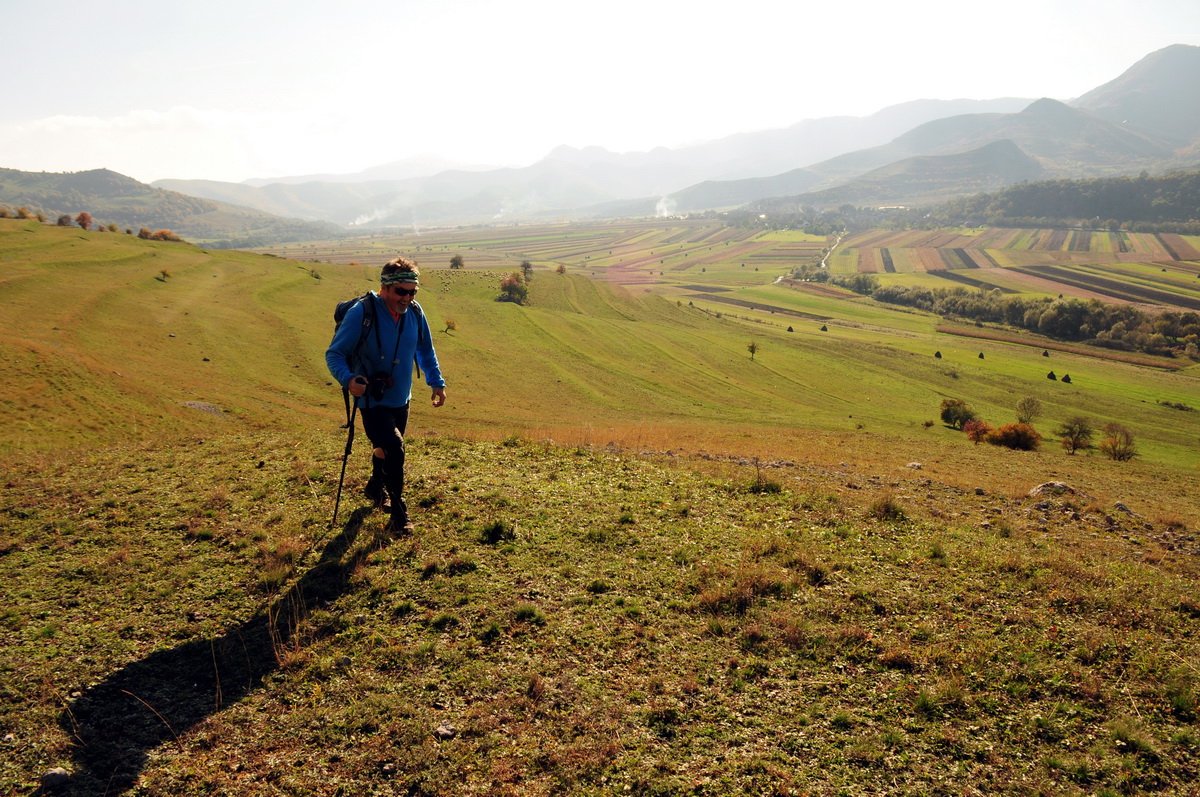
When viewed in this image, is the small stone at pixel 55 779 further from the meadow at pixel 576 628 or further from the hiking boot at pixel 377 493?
the hiking boot at pixel 377 493

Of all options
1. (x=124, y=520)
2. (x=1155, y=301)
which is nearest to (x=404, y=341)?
(x=124, y=520)

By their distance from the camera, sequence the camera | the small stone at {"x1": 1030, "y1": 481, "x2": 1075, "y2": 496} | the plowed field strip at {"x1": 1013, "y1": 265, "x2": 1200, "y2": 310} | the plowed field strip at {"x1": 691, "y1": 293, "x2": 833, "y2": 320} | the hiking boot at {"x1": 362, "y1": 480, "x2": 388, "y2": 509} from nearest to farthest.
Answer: the camera, the hiking boot at {"x1": 362, "y1": 480, "x2": 388, "y2": 509}, the small stone at {"x1": 1030, "y1": 481, "x2": 1075, "y2": 496}, the plowed field strip at {"x1": 1013, "y1": 265, "x2": 1200, "y2": 310}, the plowed field strip at {"x1": 691, "y1": 293, "x2": 833, "y2": 320}

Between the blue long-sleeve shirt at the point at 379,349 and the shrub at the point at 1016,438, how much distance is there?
47575 mm

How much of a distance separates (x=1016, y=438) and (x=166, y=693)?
2068 inches

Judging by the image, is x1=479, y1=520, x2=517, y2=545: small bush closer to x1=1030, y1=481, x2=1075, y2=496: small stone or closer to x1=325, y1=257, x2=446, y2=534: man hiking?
x1=325, y1=257, x2=446, y2=534: man hiking

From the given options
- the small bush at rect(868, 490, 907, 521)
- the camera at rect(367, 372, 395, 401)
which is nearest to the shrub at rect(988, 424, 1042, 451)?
the small bush at rect(868, 490, 907, 521)

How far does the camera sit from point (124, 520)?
962cm

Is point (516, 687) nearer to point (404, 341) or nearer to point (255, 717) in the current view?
point (255, 717)

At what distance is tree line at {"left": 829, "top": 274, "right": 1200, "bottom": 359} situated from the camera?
10100cm

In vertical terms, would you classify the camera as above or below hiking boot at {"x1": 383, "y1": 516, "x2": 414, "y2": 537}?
above

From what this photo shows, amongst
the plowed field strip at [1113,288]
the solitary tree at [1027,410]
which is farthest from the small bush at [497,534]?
the plowed field strip at [1113,288]

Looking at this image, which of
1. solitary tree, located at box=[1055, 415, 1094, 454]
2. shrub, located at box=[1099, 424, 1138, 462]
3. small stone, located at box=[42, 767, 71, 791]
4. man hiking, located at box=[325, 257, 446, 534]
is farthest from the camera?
solitary tree, located at box=[1055, 415, 1094, 454]

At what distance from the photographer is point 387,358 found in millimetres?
8820

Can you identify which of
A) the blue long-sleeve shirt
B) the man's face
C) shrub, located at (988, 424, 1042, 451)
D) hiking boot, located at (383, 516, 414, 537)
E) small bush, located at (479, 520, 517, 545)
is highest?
the man's face
